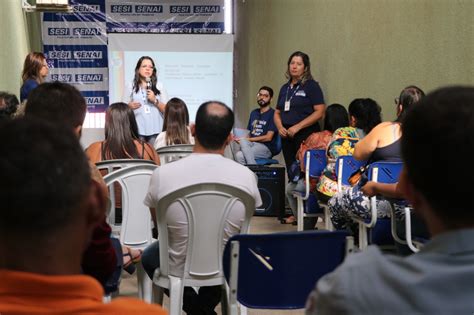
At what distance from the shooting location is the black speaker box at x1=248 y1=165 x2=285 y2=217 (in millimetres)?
6062

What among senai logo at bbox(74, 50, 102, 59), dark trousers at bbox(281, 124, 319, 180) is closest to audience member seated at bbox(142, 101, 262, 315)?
dark trousers at bbox(281, 124, 319, 180)

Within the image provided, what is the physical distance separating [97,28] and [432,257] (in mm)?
9144

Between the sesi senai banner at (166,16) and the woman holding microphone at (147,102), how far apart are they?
3296 millimetres

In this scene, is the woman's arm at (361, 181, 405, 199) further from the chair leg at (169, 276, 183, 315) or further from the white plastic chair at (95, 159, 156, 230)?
the white plastic chair at (95, 159, 156, 230)

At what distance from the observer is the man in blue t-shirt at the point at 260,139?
6.65 metres

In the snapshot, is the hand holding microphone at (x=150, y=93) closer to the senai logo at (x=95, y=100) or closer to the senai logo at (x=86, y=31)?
the senai logo at (x=95, y=100)

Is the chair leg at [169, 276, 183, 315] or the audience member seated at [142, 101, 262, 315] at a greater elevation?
the audience member seated at [142, 101, 262, 315]

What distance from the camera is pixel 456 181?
877 millimetres

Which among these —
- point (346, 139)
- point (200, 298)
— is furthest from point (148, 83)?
point (200, 298)

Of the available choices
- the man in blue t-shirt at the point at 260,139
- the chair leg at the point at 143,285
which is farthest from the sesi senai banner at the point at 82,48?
the chair leg at the point at 143,285

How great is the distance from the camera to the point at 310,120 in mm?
5812

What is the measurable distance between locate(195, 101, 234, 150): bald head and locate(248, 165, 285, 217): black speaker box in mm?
3569

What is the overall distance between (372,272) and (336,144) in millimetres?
3565

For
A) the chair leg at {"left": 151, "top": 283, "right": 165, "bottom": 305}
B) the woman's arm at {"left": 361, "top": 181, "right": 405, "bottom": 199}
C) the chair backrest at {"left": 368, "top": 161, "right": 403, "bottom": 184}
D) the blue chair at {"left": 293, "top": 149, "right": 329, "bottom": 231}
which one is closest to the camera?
the woman's arm at {"left": 361, "top": 181, "right": 405, "bottom": 199}
